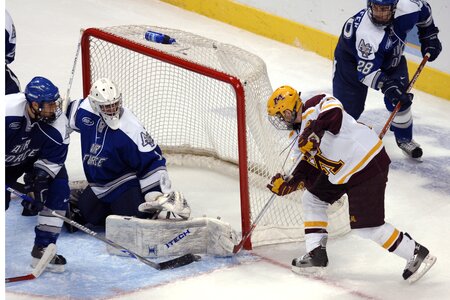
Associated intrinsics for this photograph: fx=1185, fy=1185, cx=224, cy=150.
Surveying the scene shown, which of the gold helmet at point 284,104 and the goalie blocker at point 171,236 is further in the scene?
the goalie blocker at point 171,236

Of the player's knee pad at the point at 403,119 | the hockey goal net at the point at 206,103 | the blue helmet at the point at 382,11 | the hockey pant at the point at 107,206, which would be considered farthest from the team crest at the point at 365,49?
the hockey pant at the point at 107,206

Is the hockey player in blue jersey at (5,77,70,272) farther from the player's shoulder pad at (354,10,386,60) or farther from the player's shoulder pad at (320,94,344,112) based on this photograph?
Result: the player's shoulder pad at (354,10,386,60)

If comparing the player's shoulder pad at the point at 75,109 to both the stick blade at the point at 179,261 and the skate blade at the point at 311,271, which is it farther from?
the skate blade at the point at 311,271

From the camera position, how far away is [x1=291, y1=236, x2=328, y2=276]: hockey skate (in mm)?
4715

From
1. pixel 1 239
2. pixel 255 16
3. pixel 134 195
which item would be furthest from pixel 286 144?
pixel 255 16

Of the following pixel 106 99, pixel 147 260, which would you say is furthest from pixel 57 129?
pixel 147 260

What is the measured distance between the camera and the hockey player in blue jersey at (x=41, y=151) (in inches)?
181

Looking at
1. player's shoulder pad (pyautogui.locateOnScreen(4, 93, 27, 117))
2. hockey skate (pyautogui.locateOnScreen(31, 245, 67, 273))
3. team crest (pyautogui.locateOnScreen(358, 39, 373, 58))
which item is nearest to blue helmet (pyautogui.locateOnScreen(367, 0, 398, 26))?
team crest (pyautogui.locateOnScreen(358, 39, 373, 58))

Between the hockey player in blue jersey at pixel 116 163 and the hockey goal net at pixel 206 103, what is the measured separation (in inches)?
14.0

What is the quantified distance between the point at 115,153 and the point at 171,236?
0.42m

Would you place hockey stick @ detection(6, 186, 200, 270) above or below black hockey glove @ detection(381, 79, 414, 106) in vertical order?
below

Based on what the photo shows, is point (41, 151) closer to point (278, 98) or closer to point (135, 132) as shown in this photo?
point (135, 132)

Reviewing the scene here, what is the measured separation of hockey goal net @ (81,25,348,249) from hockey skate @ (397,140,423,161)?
0.91 meters

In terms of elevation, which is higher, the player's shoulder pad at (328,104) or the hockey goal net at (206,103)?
the player's shoulder pad at (328,104)
